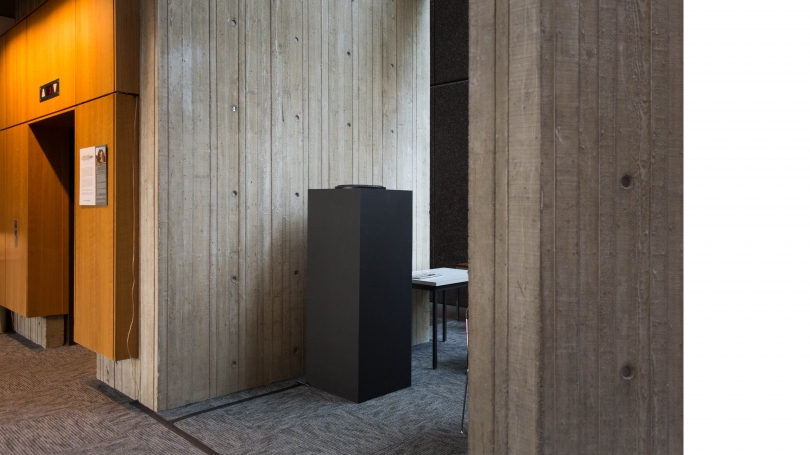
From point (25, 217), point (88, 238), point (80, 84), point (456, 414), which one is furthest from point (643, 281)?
point (25, 217)

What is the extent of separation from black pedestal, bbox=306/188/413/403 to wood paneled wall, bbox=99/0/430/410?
32 centimetres

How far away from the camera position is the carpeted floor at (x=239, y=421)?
9.84ft

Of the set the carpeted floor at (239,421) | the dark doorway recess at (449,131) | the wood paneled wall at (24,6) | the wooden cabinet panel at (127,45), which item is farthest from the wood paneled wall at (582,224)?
the dark doorway recess at (449,131)

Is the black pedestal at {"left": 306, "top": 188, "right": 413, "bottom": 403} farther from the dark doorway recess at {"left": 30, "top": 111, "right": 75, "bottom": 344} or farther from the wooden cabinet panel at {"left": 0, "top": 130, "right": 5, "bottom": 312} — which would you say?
the wooden cabinet panel at {"left": 0, "top": 130, "right": 5, "bottom": 312}

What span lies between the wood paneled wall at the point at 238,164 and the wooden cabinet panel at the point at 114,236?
0.09 metres

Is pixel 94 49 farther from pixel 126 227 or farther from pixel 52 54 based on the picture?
pixel 126 227

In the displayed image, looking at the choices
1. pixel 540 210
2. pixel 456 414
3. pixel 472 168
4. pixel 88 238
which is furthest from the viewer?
pixel 88 238

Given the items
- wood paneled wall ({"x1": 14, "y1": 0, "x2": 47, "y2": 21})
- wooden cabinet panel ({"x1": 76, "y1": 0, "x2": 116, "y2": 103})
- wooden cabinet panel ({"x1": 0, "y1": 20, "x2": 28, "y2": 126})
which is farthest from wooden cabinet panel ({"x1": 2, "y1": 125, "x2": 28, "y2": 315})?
wooden cabinet panel ({"x1": 76, "y1": 0, "x2": 116, "y2": 103})

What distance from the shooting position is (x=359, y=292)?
363 cm

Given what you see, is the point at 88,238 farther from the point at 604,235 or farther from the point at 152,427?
the point at 604,235

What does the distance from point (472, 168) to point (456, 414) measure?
219 centimetres

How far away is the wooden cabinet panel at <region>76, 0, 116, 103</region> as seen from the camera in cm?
352

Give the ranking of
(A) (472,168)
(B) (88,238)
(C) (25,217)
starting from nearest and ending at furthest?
(A) (472,168)
(B) (88,238)
(C) (25,217)

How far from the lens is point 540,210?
1.52m
